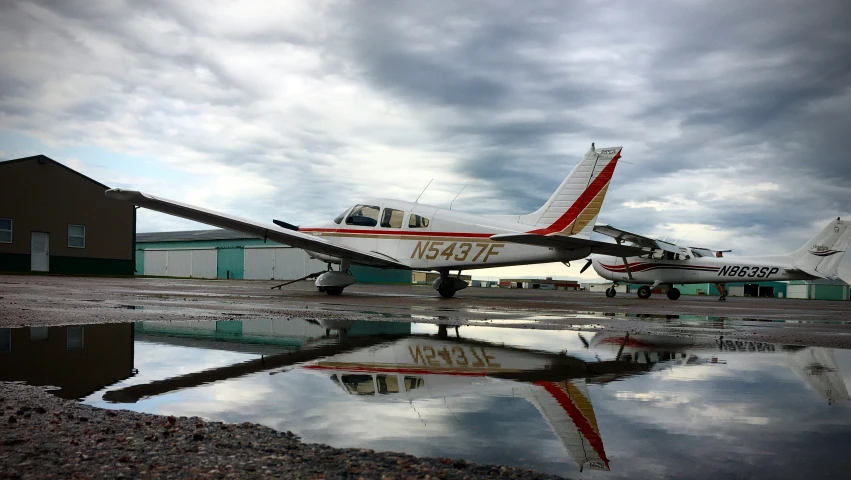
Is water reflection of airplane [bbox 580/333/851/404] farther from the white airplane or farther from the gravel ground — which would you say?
the white airplane

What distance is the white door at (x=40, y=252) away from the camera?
34438mm

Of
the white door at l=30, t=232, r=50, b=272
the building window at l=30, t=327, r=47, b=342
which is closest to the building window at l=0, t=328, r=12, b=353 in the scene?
Result: the building window at l=30, t=327, r=47, b=342

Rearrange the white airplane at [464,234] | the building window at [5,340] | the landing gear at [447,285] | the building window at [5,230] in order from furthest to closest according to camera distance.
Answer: the building window at [5,230], the landing gear at [447,285], the white airplane at [464,234], the building window at [5,340]

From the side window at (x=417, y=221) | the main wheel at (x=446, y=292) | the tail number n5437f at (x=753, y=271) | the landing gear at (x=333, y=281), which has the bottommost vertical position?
the main wheel at (x=446, y=292)

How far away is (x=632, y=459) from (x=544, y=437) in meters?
0.37

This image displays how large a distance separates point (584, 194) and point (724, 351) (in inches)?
446

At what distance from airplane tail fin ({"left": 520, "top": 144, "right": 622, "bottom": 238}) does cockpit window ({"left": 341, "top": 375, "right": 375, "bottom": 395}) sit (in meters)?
13.6

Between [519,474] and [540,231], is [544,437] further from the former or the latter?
[540,231]

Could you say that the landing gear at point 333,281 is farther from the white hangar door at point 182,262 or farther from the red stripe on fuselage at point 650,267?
the white hangar door at point 182,262

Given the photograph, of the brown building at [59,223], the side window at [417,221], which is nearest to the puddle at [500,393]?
the side window at [417,221]

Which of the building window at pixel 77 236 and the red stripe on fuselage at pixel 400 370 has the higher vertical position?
the building window at pixel 77 236

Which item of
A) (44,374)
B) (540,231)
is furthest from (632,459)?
(540,231)

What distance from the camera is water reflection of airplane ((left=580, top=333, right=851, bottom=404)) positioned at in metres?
4.04

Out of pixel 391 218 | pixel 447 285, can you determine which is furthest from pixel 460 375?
pixel 447 285
